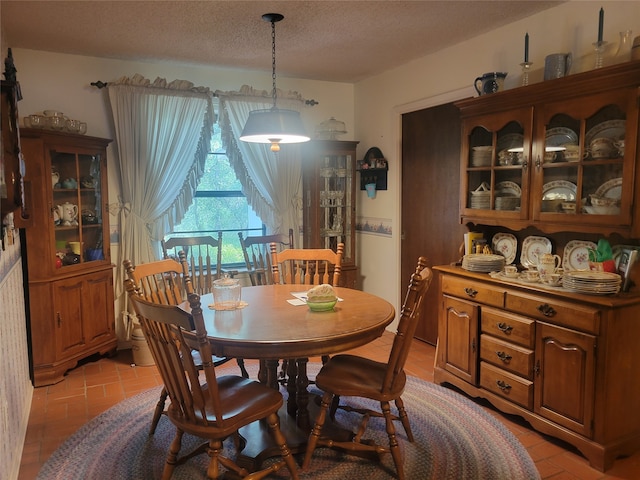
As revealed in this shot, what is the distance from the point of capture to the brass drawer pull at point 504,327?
269 cm

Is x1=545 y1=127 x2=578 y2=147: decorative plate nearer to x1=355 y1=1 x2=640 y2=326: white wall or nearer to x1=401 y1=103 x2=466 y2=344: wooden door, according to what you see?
x1=355 y1=1 x2=640 y2=326: white wall

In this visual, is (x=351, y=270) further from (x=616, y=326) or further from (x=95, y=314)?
(x=616, y=326)

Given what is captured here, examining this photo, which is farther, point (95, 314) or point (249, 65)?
point (249, 65)

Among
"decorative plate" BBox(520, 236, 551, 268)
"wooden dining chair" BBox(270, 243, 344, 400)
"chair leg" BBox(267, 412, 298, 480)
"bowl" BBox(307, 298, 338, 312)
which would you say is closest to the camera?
"chair leg" BBox(267, 412, 298, 480)

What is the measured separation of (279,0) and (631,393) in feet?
9.20

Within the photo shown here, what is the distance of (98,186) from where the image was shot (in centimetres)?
373

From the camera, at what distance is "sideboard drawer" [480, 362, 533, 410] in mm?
2600

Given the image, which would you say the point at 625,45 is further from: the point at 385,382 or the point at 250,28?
the point at 250,28

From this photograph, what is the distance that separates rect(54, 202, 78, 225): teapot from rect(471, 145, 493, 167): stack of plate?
9.65 ft

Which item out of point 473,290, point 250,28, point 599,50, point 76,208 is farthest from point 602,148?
point 76,208

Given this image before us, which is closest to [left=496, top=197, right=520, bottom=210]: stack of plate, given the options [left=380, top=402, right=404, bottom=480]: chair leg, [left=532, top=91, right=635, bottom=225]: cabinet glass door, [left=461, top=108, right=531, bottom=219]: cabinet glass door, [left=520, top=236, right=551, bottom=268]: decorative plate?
[left=461, top=108, right=531, bottom=219]: cabinet glass door

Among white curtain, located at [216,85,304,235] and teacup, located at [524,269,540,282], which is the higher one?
white curtain, located at [216,85,304,235]

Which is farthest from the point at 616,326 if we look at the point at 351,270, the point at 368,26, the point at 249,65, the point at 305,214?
the point at 249,65

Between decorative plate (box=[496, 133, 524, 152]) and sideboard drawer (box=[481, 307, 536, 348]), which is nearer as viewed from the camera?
sideboard drawer (box=[481, 307, 536, 348])
